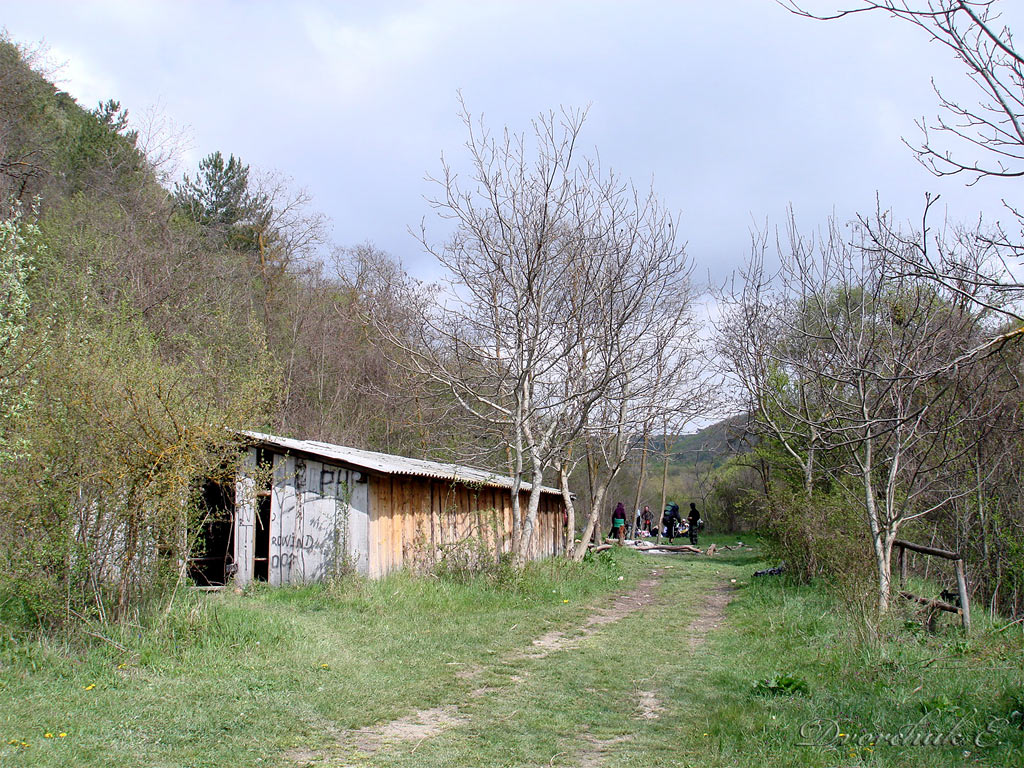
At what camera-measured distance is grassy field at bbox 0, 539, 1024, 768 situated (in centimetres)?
516

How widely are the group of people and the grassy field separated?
17.7 metres

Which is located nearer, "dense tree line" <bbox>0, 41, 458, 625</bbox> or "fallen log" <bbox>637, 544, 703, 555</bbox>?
"dense tree line" <bbox>0, 41, 458, 625</bbox>

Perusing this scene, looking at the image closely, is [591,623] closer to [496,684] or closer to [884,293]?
[496,684]

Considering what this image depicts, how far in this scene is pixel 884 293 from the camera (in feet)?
35.4

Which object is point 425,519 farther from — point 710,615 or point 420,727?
point 420,727

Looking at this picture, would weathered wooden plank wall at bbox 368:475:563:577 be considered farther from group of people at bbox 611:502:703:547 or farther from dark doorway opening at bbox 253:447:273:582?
group of people at bbox 611:502:703:547

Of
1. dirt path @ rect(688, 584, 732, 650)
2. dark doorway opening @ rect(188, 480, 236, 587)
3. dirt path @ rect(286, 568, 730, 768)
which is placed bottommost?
dirt path @ rect(688, 584, 732, 650)

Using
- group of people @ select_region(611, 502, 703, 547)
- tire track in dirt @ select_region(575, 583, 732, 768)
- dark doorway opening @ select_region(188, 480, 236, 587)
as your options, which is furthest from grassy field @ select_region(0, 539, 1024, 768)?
group of people @ select_region(611, 502, 703, 547)

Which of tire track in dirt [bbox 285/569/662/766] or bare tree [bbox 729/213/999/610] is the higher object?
bare tree [bbox 729/213/999/610]

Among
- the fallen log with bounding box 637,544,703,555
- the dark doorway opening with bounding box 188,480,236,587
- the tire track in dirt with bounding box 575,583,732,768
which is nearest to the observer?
the tire track in dirt with bounding box 575,583,732,768

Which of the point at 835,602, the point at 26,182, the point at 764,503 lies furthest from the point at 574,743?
the point at 26,182

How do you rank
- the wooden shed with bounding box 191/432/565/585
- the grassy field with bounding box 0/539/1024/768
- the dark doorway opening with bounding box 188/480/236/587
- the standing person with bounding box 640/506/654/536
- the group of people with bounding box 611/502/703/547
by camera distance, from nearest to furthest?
the grassy field with bounding box 0/539/1024/768 < the wooden shed with bounding box 191/432/565/585 < the dark doorway opening with bounding box 188/480/236/587 < the group of people with bounding box 611/502/703/547 < the standing person with bounding box 640/506/654/536

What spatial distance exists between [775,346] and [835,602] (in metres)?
3.94

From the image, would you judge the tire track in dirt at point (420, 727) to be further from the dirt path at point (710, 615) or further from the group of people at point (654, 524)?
the group of people at point (654, 524)
